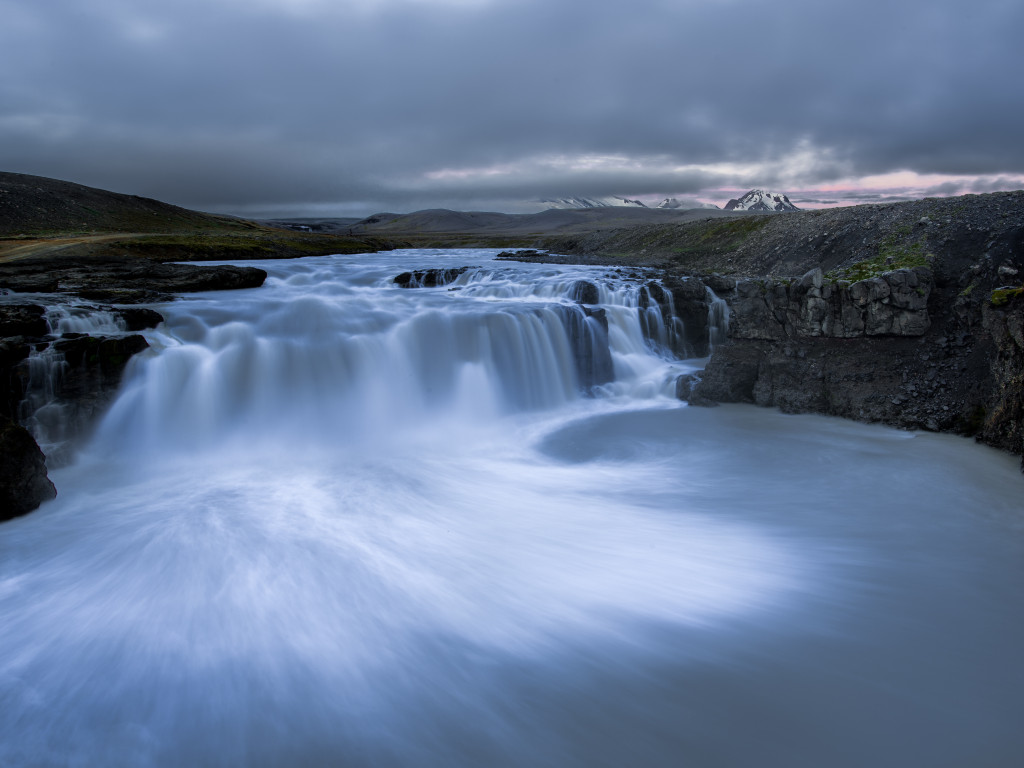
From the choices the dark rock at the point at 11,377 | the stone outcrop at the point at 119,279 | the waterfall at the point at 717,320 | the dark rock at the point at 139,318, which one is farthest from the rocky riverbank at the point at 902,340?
the stone outcrop at the point at 119,279

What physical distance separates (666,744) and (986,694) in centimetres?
226

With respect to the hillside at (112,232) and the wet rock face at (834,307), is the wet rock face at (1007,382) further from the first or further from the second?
the hillside at (112,232)

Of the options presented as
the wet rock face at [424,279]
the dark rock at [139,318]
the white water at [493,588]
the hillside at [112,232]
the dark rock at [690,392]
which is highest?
the hillside at [112,232]

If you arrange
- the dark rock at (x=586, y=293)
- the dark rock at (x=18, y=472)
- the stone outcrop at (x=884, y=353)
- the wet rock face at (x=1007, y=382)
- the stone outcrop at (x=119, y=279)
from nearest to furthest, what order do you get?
1. the dark rock at (x=18, y=472)
2. the wet rock face at (x=1007, y=382)
3. the stone outcrop at (x=884, y=353)
4. the stone outcrop at (x=119, y=279)
5. the dark rock at (x=586, y=293)

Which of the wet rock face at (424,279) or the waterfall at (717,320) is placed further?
the wet rock face at (424,279)

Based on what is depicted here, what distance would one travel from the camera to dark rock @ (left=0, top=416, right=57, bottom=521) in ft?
21.6

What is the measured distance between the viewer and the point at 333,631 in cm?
494

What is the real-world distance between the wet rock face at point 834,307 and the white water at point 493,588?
187 cm

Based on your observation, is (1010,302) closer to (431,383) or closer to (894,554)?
(894,554)

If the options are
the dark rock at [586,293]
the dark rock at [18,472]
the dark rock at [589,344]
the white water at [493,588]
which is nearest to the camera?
the white water at [493,588]

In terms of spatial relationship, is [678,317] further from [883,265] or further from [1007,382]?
[1007,382]

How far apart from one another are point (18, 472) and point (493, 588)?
5.76 m

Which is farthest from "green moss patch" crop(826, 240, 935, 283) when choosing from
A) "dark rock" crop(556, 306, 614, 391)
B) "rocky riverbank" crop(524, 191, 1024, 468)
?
"dark rock" crop(556, 306, 614, 391)

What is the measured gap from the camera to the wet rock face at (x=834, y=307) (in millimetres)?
10023
